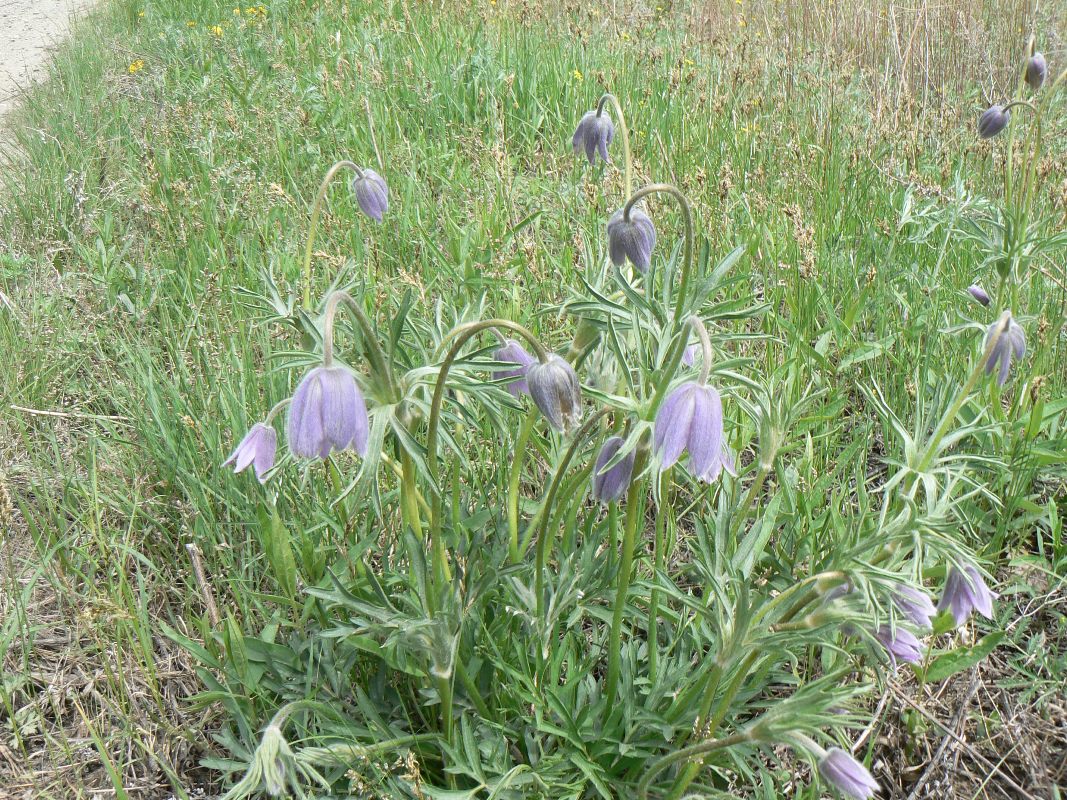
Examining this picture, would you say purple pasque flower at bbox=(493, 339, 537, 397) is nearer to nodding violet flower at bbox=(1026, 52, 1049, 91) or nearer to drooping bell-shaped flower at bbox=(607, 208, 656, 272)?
drooping bell-shaped flower at bbox=(607, 208, 656, 272)

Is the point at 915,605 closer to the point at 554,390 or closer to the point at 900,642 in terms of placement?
the point at 900,642

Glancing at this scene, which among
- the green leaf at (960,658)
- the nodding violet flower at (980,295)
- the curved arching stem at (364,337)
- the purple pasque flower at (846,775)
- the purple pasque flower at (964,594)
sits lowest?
the green leaf at (960,658)

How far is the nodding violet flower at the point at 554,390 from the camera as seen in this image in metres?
1.35

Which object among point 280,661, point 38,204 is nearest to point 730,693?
point 280,661

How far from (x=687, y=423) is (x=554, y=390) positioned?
22cm

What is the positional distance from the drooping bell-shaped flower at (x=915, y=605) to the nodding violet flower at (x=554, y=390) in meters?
0.54

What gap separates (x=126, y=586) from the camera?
187 centimetres

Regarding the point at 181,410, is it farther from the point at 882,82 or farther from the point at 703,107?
the point at 882,82

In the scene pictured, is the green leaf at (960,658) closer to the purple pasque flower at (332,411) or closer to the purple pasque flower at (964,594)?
the purple pasque flower at (964,594)

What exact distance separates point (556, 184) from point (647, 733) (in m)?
2.27

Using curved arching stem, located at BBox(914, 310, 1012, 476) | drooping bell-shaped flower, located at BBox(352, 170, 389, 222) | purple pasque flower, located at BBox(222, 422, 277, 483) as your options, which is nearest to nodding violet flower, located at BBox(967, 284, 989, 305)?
curved arching stem, located at BBox(914, 310, 1012, 476)

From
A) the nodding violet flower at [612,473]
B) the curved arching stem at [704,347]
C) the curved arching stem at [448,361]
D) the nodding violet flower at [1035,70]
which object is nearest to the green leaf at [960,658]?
the nodding violet flower at [612,473]

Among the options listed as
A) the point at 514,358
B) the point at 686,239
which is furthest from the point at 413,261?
the point at 686,239

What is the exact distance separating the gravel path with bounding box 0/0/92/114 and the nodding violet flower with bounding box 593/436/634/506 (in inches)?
216
